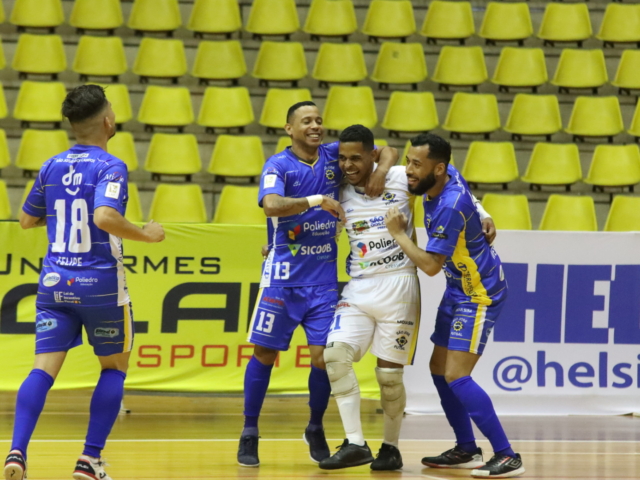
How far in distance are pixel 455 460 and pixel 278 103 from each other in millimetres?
6130

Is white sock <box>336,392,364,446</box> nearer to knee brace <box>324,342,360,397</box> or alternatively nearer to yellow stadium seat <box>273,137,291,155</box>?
knee brace <box>324,342,360,397</box>

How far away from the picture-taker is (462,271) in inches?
189

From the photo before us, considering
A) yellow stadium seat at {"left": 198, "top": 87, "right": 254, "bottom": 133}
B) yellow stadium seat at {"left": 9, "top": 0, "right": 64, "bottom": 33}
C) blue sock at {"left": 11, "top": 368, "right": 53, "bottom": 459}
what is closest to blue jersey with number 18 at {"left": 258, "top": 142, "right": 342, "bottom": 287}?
blue sock at {"left": 11, "top": 368, "right": 53, "bottom": 459}

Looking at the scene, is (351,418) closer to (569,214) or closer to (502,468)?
(502,468)

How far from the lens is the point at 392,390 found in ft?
15.7

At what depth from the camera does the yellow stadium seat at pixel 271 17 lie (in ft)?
36.5

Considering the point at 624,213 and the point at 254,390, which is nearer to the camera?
the point at 254,390

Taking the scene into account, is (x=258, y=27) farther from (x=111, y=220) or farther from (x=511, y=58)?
(x=111, y=220)

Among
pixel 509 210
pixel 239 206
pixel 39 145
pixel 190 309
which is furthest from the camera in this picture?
pixel 39 145

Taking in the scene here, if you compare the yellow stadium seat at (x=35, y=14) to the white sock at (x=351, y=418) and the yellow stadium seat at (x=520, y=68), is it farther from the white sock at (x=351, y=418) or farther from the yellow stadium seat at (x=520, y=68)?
the white sock at (x=351, y=418)

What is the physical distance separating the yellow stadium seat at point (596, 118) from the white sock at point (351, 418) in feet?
22.3

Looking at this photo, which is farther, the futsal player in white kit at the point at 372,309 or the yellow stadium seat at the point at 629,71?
the yellow stadium seat at the point at 629,71

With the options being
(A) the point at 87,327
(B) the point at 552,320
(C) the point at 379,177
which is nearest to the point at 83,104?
(A) the point at 87,327

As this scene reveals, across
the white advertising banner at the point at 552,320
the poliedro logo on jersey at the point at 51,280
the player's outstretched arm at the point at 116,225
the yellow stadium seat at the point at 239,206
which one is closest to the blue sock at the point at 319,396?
the player's outstretched arm at the point at 116,225
